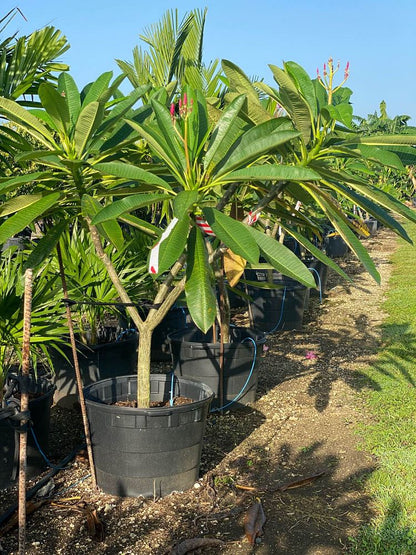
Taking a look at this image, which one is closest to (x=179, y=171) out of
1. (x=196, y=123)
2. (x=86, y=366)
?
(x=196, y=123)

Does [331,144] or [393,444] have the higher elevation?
[331,144]

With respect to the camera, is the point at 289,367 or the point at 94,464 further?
the point at 289,367

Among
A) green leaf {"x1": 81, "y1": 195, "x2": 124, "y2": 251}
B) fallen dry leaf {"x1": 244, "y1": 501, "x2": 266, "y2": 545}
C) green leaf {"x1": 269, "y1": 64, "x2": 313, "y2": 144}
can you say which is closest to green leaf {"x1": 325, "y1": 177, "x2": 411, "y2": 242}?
green leaf {"x1": 269, "y1": 64, "x2": 313, "y2": 144}

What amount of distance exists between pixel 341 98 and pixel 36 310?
166 centimetres

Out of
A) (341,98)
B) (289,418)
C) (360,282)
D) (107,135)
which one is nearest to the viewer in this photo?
(107,135)

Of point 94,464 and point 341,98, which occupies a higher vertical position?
point 341,98

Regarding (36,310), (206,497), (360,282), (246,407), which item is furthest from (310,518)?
(360,282)

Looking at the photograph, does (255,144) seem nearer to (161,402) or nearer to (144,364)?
(144,364)

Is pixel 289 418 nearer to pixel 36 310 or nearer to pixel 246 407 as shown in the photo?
pixel 246 407

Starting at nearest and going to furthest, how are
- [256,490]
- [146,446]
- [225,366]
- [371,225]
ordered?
[146,446] → [256,490] → [225,366] → [371,225]

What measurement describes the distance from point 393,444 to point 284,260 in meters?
1.59

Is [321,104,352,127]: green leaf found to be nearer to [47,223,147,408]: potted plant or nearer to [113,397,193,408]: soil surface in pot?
[113,397,193,408]: soil surface in pot

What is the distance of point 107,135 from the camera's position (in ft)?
7.26

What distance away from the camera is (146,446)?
2443mm
